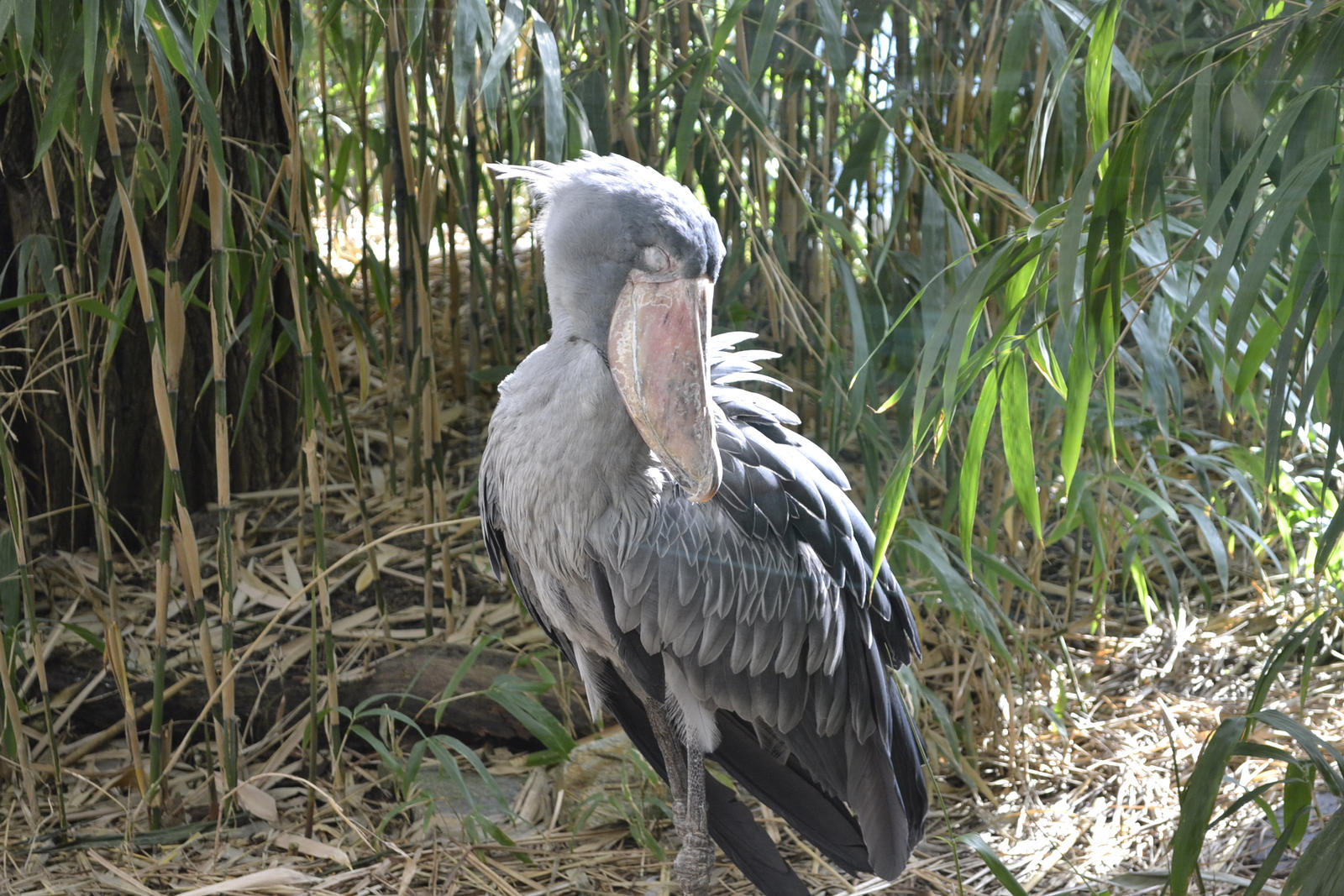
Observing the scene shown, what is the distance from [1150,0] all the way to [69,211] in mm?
1377

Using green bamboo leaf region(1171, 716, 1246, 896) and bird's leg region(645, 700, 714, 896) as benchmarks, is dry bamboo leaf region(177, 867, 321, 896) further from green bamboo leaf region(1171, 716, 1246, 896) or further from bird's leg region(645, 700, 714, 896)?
green bamboo leaf region(1171, 716, 1246, 896)

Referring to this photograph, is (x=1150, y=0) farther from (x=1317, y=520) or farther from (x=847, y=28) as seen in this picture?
(x=1317, y=520)

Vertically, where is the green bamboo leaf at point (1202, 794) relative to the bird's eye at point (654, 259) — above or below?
below

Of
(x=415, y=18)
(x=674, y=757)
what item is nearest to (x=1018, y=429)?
(x=674, y=757)

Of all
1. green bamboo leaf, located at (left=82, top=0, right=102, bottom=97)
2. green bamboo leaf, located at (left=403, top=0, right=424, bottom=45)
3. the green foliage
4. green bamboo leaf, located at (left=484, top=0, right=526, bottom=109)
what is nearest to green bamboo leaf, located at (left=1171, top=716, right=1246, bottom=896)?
the green foliage

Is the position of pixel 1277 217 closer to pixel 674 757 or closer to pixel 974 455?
pixel 974 455

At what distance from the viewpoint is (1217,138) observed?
93 centimetres

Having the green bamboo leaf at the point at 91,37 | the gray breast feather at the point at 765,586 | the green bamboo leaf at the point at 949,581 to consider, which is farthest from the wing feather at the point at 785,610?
the green bamboo leaf at the point at 91,37

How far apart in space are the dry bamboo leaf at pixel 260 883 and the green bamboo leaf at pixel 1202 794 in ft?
3.12

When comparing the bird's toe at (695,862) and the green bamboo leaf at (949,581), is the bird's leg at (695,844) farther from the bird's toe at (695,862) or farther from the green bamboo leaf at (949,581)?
the green bamboo leaf at (949,581)

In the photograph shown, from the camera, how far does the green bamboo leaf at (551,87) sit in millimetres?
1171

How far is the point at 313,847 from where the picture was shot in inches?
57.5

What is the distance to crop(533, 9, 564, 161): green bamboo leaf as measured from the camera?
1.17 meters

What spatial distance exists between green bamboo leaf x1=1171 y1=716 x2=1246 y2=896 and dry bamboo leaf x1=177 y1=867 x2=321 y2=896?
3.12 feet
